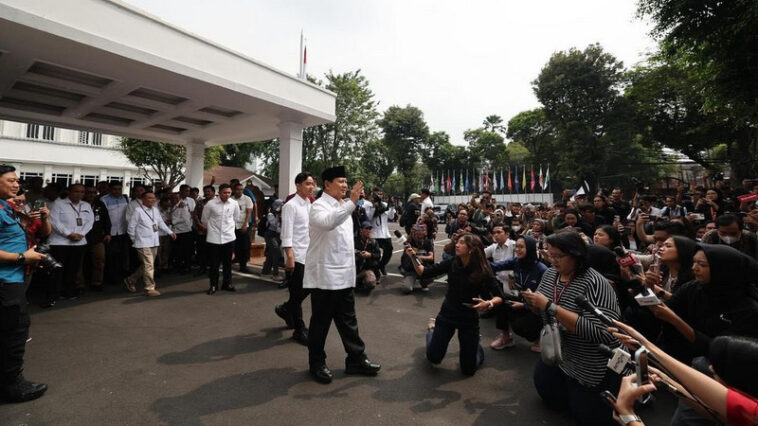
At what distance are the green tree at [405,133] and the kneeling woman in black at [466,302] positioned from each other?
130ft

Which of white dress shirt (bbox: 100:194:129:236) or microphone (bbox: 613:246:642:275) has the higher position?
white dress shirt (bbox: 100:194:129:236)

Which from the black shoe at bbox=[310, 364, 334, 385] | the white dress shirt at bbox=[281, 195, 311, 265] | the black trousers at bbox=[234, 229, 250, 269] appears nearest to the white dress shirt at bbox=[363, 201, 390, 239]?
the black trousers at bbox=[234, 229, 250, 269]

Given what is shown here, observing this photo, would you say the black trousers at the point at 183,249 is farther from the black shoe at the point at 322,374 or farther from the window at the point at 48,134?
the window at the point at 48,134

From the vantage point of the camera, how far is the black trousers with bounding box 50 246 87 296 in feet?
17.9

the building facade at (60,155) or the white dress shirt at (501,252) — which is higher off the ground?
the building facade at (60,155)

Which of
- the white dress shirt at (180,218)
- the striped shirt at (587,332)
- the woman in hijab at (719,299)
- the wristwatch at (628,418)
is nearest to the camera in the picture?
the wristwatch at (628,418)

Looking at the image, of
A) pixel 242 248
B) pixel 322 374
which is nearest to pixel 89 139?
pixel 242 248

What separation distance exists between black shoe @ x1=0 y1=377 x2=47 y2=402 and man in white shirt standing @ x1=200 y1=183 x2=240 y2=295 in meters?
3.11

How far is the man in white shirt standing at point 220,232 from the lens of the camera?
5.89 metres

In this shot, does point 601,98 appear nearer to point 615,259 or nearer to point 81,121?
point 615,259

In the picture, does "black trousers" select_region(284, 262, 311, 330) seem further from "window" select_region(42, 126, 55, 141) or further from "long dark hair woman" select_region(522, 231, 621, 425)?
"window" select_region(42, 126, 55, 141)

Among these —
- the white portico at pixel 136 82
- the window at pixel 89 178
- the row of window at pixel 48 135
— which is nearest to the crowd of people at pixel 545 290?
the white portico at pixel 136 82

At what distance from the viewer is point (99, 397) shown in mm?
2846

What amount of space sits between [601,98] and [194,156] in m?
29.4
